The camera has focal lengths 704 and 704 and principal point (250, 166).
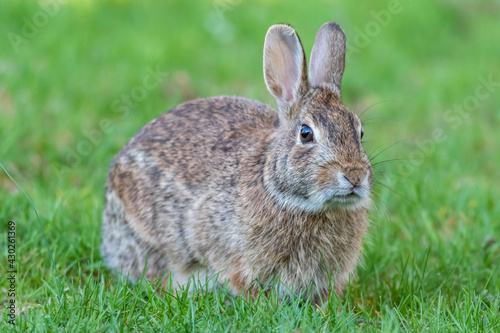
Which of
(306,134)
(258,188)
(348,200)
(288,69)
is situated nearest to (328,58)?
(288,69)

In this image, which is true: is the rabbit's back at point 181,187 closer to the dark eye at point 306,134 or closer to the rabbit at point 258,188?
the rabbit at point 258,188

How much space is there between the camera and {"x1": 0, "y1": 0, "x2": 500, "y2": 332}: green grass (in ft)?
11.5

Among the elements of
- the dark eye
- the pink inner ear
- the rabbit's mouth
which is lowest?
the rabbit's mouth

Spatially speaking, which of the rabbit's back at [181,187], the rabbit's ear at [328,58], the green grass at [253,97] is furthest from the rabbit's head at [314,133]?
the green grass at [253,97]

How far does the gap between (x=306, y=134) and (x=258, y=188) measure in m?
0.44

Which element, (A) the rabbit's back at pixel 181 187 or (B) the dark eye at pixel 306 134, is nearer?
(B) the dark eye at pixel 306 134

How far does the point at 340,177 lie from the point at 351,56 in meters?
5.66

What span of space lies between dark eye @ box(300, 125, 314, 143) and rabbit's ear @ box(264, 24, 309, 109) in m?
0.32

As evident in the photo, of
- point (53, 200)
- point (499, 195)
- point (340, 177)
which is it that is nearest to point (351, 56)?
point (499, 195)

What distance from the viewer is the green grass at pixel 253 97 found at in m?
3.49

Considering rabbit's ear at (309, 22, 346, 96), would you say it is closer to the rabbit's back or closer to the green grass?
the rabbit's back

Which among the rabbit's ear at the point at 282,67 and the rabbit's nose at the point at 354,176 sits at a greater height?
the rabbit's ear at the point at 282,67

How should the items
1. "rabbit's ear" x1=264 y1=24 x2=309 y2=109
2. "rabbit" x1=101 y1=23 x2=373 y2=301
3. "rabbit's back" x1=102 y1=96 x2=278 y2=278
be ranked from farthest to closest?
"rabbit's back" x1=102 y1=96 x2=278 y2=278 < "rabbit's ear" x1=264 y1=24 x2=309 y2=109 < "rabbit" x1=101 y1=23 x2=373 y2=301

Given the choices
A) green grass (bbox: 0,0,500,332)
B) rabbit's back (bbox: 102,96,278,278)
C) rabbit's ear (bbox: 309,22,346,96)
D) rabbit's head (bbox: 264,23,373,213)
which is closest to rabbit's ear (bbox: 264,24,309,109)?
rabbit's head (bbox: 264,23,373,213)
